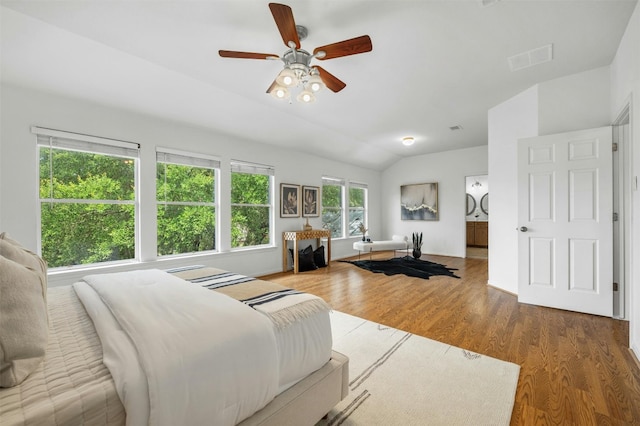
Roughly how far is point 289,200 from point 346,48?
3.59 meters

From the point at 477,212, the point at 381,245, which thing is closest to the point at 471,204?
the point at 477,212

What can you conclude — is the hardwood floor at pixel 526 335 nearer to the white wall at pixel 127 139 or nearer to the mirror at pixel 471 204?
the white wall at pixel 127 139

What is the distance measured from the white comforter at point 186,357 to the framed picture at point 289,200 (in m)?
3.89

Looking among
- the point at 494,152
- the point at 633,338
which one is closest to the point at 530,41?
the point at 494,152

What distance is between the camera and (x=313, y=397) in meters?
1.34

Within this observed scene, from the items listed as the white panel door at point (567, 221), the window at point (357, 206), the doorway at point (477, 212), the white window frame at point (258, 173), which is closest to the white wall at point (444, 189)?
the window at point (357, 206)

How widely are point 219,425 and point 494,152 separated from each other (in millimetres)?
4636

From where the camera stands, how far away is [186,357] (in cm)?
95

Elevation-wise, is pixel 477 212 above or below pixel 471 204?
below

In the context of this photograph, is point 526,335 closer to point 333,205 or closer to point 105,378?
point 105,378

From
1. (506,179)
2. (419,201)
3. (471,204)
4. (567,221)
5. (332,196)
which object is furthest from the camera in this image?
(471,204)

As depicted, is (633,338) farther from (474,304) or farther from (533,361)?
(474,304)

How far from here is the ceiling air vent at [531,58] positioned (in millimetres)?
2686

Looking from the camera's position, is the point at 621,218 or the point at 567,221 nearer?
the point at 621,218
